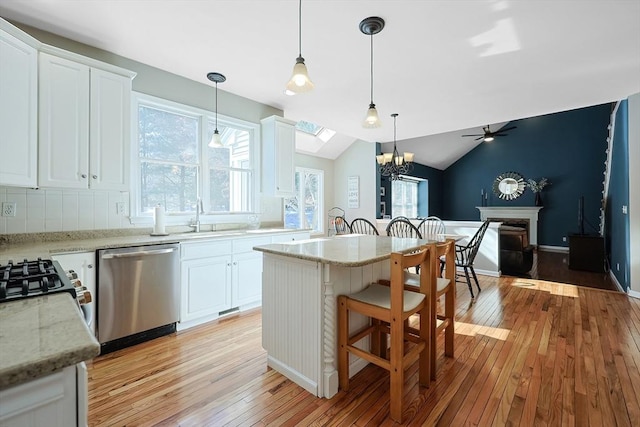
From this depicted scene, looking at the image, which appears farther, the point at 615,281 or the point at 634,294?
the point at 615,281

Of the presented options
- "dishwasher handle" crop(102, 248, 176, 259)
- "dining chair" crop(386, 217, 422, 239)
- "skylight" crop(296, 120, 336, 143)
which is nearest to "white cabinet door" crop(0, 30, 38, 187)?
"dishwasher handle" crop(102, 248, 176, 259)

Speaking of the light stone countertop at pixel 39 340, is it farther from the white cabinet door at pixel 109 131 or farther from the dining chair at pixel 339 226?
the dining chair at pixel 339 226

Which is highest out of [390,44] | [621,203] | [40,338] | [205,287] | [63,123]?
[390,44]

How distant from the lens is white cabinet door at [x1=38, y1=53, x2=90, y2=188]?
2.17 metres

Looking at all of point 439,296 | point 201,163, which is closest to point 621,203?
point 439,296

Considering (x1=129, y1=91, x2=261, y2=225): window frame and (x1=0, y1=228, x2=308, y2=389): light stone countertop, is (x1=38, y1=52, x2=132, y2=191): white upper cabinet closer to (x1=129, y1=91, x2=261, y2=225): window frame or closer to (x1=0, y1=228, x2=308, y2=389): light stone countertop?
(x1=129, y1=91, x2=261, y2=225): window frame

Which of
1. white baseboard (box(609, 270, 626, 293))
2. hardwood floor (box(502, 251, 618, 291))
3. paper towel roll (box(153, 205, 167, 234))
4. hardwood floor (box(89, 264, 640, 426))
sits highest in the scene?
paper towel roll (box(153, 205, 167, 234))

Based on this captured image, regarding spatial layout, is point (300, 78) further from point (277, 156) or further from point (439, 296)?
point (277, 156)

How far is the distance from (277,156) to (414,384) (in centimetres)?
300

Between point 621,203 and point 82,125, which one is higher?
point 82,125

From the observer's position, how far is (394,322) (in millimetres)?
1625

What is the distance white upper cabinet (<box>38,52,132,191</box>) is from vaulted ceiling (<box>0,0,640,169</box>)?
0.41 meters

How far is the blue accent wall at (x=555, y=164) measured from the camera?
7496 mm

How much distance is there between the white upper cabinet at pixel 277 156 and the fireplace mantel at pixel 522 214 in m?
7.60
